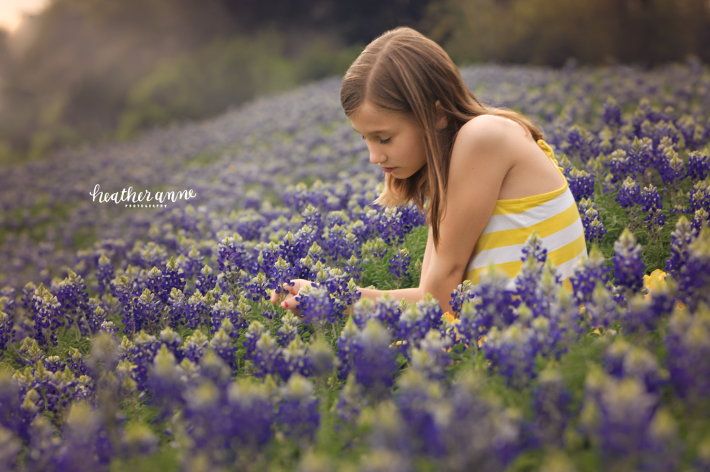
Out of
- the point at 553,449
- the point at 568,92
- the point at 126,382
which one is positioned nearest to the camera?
the point at 553,449

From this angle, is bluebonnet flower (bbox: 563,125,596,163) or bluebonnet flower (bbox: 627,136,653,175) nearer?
bluebonnet flower (bbox: 627,136,653,175)

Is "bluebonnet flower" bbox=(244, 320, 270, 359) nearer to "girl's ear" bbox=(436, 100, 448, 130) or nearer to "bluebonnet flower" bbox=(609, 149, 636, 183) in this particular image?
"girl's ear" bbox=(436, 100, 448, 130)

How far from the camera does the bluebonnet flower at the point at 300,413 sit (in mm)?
1881

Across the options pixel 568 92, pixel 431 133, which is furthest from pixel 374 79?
pixel 568 92

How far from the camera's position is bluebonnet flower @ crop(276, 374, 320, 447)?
188cm

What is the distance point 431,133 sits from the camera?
3.15 meters

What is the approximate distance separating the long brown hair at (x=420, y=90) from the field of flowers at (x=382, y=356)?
0.87 m

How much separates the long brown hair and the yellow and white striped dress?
0.34 metres

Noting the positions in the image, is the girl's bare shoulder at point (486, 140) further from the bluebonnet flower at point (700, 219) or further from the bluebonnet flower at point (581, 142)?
the bluebonnet flower at point (581, 142)

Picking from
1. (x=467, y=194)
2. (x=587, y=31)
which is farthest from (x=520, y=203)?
(x=587, y=31)

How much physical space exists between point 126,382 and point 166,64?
31.4 metres

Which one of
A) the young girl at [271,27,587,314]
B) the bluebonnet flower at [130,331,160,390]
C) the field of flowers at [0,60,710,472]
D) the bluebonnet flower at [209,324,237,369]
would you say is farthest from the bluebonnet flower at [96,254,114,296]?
the bluebonnet flower at [209,324,237,369]

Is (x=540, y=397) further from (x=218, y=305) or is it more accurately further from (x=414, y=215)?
(x=414, y=215)

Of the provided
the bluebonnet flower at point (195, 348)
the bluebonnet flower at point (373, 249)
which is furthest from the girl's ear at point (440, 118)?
the bluebonnet flower at point (195, 348)
